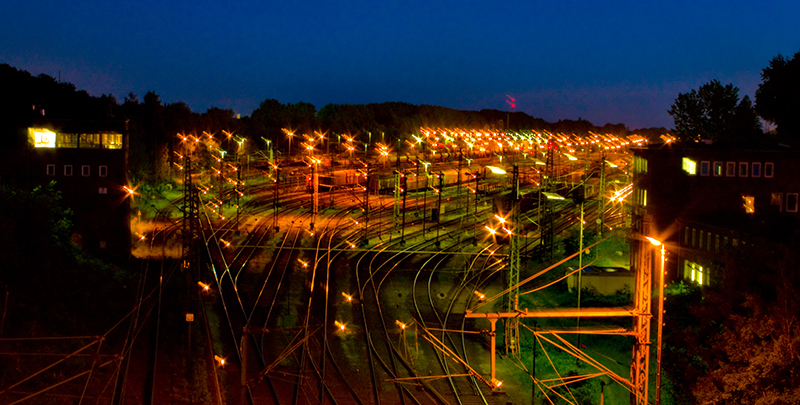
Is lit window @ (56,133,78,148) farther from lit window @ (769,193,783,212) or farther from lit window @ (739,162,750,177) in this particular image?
lit window @ (769,193,783,212)

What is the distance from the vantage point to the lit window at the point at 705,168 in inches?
824

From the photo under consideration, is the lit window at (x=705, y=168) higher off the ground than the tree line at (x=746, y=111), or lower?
lower

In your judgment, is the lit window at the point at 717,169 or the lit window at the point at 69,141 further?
the lit window at the point at 69,141

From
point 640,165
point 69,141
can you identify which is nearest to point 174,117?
point 69,141

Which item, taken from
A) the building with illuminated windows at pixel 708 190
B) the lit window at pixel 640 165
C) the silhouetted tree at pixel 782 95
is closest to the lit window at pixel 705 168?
the building with illuminated windows at pixel 708 190

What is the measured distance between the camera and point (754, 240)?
13031mm

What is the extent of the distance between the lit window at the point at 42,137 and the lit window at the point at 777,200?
25.5m

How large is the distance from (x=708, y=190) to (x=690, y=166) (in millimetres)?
941

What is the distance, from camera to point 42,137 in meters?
25.2

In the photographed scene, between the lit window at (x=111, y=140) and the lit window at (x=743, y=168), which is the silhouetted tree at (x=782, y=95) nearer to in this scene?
the lit window at (x=743, y=168)

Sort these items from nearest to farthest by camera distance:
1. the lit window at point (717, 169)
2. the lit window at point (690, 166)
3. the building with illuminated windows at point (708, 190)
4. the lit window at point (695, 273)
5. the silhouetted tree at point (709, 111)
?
1. the lit window at point (695, 273)
2. the building with illuminated windows at point (708, 190)
3. the lit window at point (717, 169)
4. the lit window at point (690, 166)
5. the silhouetted tree at point (709, 111)

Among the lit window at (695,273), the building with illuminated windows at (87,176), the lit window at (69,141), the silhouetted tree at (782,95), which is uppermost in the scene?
the silhouetted tree at (782,95)

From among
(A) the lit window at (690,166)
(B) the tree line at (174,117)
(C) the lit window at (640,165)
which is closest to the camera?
(A) the lit window at (690,166)

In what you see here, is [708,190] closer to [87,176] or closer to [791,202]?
[791,202]
